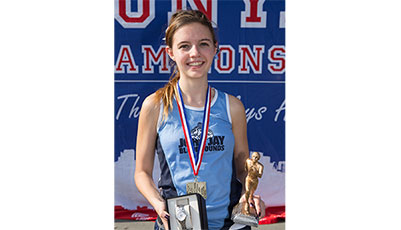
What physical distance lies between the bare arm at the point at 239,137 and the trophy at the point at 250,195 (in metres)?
0.26

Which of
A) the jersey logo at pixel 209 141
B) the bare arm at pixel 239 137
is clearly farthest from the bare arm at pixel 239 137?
the jersey logo at pixel 209 141

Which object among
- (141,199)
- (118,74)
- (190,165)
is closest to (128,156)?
(141,199)

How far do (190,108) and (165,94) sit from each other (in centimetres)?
22

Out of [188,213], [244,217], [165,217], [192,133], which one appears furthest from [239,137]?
[165,217]

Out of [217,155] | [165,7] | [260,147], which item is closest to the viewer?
[217,155]

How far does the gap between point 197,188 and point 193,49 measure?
98 cm

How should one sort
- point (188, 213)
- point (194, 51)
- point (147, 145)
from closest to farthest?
point (188, 213), point (194, 51), point (147, 145)

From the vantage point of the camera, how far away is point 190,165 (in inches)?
105

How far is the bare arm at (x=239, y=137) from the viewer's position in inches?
110

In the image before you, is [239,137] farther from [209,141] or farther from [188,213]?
[188,213]

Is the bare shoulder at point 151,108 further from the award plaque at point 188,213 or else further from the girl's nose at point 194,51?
the award plaque at point 188,213

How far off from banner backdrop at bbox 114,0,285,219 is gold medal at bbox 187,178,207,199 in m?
0.90

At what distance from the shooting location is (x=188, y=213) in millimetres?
2445

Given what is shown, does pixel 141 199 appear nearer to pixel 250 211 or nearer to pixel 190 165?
pixel 190 165
